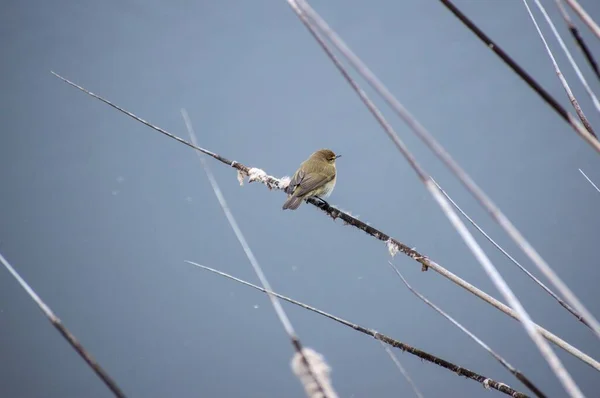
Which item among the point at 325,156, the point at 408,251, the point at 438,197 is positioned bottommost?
the point at 325,156

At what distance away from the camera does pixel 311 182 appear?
2525mm

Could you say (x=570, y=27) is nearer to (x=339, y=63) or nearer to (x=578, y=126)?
(x=578, y=126)

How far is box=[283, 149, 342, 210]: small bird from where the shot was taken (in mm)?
2460

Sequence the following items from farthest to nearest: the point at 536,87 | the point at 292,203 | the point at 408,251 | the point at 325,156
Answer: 1. the point at 325,156
2. the point at 292,203
3. the point at 408,251
4. the point at 536,87

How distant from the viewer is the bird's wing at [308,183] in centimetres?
248

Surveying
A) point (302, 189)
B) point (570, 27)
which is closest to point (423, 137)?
point (570, 27)

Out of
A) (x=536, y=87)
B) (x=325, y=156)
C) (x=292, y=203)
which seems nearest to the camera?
(x=536, y=87)

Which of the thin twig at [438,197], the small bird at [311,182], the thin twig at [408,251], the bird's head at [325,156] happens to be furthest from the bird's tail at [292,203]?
the thin twig at [438,197]

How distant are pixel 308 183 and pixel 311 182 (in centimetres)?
2

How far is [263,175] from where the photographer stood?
1.74 metres

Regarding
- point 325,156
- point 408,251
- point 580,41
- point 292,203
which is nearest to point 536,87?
point 580,41

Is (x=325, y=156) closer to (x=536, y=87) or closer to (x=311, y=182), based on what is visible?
(x=311, y=182)

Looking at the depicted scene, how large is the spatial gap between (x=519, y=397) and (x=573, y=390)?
0.40 metres

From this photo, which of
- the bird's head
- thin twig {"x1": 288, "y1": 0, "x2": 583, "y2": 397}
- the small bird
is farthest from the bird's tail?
thin twig {"x1": 288, "y1": 0, "x2": 583, "y2": 397}
